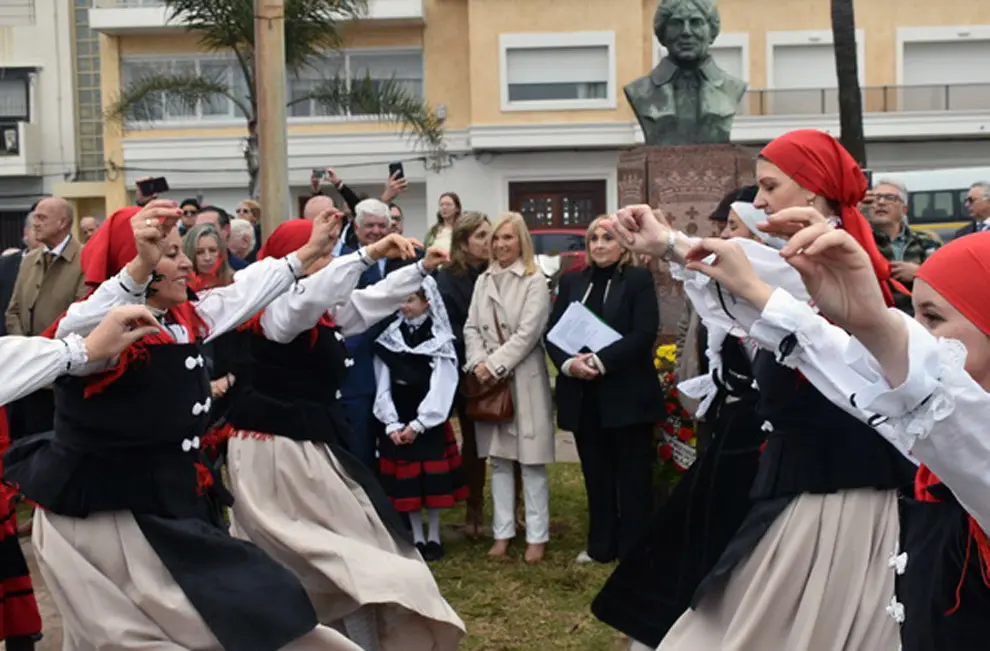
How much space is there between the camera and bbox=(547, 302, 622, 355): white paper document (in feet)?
23.1

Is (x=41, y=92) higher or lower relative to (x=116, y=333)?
higher

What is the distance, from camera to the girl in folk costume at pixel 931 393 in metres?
2.23

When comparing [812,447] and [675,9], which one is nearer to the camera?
[812,447]

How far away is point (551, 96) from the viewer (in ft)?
85.7

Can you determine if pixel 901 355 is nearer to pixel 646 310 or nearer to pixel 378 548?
pixel 378 548

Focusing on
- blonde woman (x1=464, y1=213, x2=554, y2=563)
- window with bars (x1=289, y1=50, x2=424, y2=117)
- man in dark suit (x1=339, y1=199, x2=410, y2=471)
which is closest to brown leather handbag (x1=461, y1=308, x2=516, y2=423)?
blonde woman (x1=464, y1=213, x2=554, y2=563)

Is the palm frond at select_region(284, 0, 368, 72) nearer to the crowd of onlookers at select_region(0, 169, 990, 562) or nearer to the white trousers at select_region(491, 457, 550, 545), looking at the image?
the crowd of onlookers at select_region(0, 169, 990, 562)

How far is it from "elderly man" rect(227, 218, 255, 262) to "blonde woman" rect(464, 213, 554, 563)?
2.13m

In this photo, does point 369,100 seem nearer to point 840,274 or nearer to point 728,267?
point 728,267

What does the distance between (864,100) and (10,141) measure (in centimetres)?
1759

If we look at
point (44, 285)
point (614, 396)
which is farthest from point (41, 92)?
point (614, 396)

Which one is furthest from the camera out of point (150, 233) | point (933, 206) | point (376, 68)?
point (376, 68)

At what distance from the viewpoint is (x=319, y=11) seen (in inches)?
600

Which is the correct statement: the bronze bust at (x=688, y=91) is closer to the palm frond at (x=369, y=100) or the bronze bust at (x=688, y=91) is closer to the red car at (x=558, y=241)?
the palm frond at (x=369, y=100)
